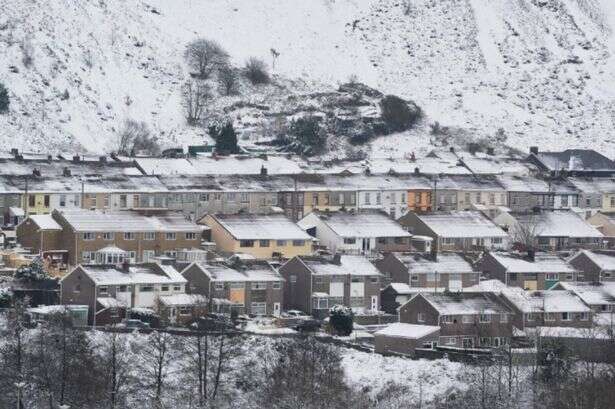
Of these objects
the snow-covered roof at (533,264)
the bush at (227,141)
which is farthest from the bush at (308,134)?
the snow-covered roof at (533,264)

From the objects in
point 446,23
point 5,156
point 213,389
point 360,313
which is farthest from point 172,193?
point 446,23

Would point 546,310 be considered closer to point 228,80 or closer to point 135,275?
point 135,275

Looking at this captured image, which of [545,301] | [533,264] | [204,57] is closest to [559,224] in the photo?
[533,264]

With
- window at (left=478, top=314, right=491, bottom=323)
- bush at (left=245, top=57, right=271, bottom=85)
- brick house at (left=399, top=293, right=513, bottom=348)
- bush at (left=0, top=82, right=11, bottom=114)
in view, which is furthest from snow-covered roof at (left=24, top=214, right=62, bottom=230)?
bush at (left=245, top=57, right=271, bottom=85)

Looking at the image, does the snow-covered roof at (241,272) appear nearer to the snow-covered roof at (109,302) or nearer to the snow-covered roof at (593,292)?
the snow-covered roof at (109,302)

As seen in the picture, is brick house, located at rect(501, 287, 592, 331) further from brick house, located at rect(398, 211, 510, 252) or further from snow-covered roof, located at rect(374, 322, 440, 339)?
brick house, located at rect(398, 211, 510, 252)

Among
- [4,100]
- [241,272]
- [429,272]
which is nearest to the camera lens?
[241,272]
